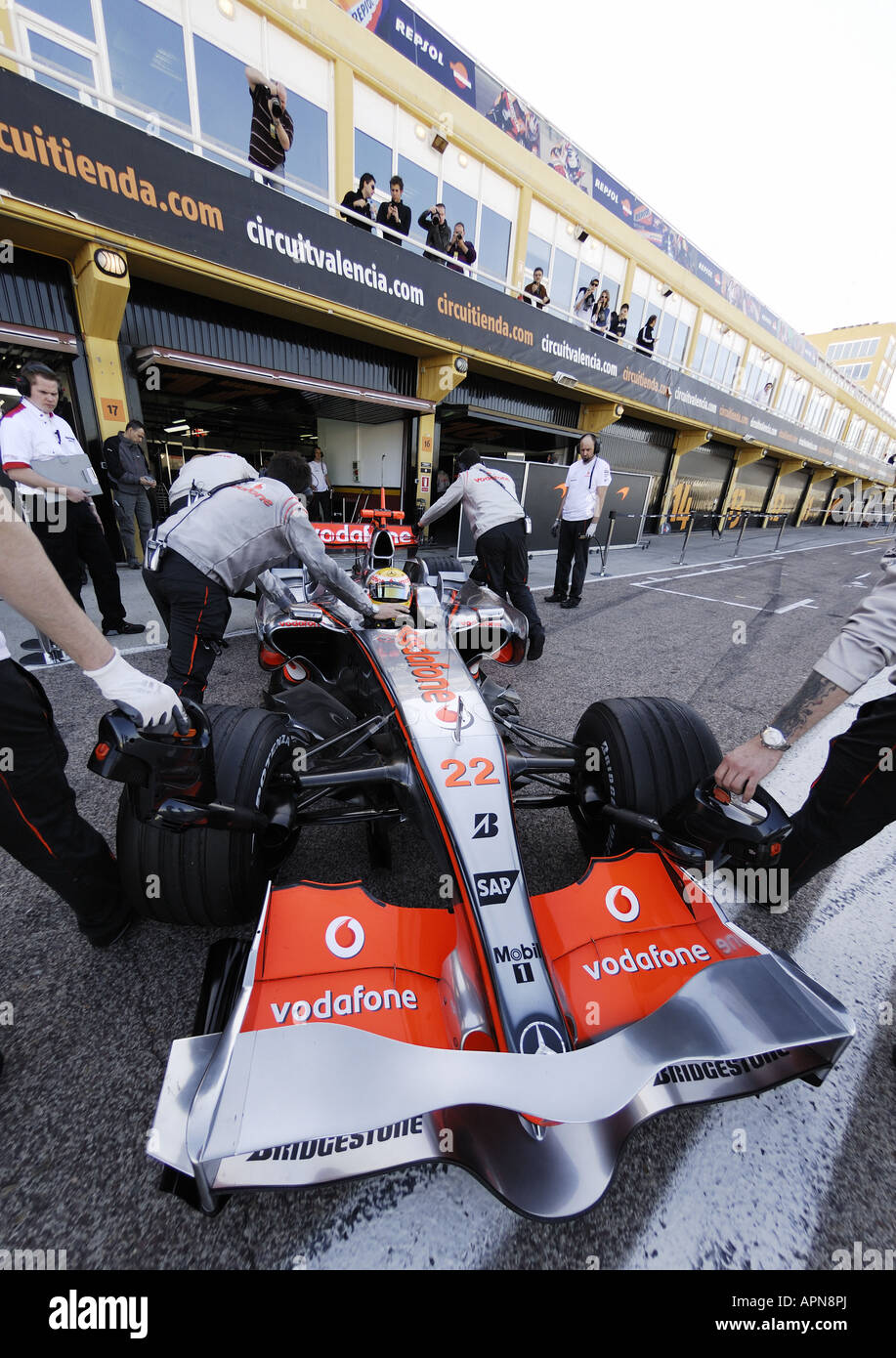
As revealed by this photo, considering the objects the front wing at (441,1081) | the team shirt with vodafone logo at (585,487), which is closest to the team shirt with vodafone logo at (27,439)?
the front wing at (441,1081)

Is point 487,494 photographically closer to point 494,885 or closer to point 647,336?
point 494,885

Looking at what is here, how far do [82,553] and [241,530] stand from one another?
2.08 metres

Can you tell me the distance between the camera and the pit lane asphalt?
3.23 feet

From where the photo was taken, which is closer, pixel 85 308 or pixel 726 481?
pixel 85 308

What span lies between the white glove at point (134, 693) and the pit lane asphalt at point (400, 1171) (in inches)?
30.8

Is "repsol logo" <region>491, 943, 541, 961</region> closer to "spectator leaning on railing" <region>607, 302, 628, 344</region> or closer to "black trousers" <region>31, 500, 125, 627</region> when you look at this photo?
"black trousers" <region>31, 500, 125, 627</region>

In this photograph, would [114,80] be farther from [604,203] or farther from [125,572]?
[604,203]

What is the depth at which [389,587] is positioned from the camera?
123 inches

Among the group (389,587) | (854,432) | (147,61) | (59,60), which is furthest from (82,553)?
(854,432)

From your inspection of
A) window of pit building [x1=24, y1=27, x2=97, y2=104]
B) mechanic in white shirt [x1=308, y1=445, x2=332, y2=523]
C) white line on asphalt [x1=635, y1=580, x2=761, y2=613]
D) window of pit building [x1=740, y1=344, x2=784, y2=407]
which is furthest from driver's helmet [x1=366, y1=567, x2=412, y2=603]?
window of pit building [x1=740, y1=344, x2=784, y2=407]

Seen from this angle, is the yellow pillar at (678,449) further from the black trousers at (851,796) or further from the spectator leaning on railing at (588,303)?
the black trousers at (851,796)
